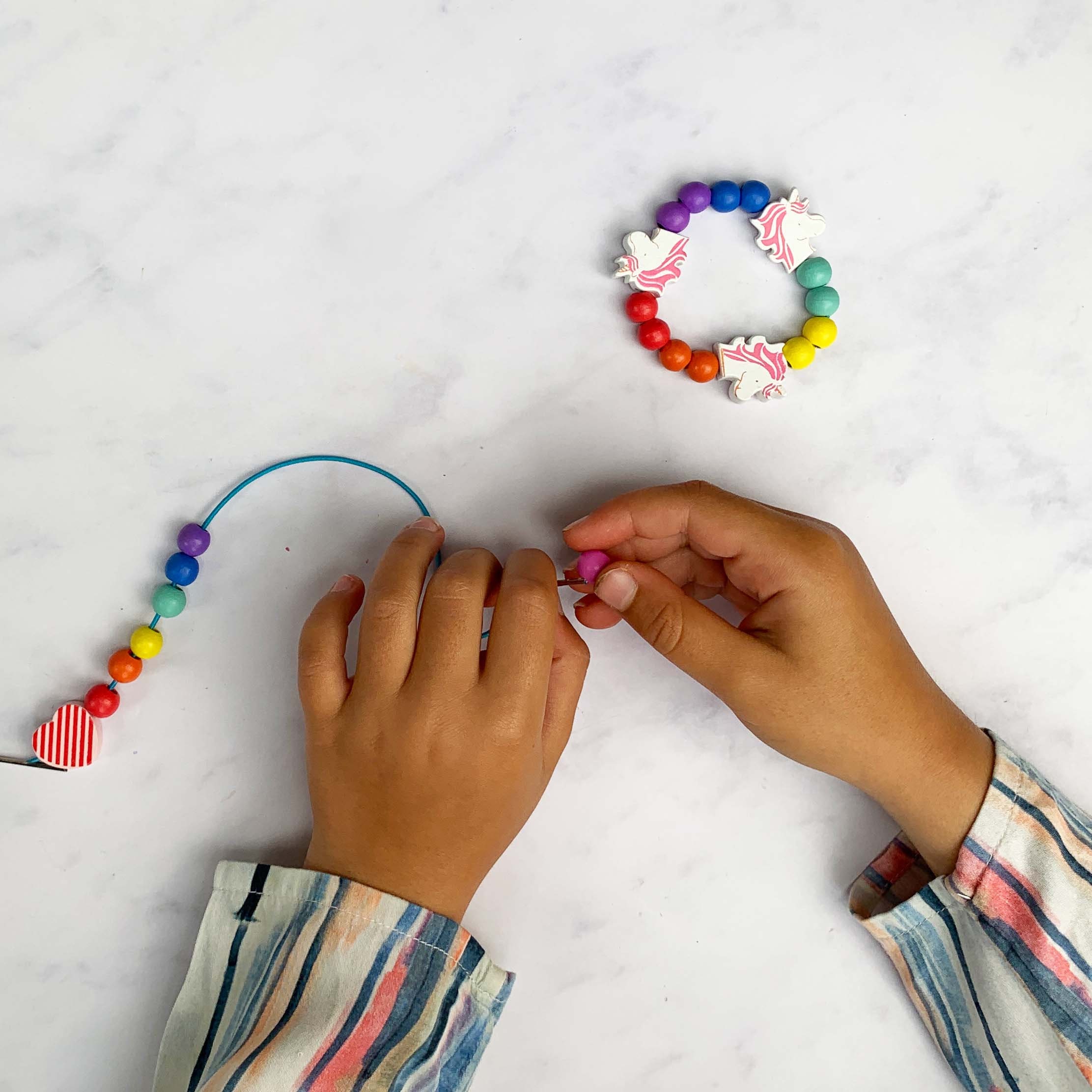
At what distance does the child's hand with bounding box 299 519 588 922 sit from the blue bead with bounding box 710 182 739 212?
0.42 metres

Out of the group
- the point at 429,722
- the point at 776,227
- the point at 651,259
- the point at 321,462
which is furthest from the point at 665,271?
the point at 429,722

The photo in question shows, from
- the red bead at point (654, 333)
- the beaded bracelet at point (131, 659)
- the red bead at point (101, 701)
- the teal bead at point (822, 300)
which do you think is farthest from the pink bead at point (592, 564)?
the red bead at point (101, 701)

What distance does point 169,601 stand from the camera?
907mm

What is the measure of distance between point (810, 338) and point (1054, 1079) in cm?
73

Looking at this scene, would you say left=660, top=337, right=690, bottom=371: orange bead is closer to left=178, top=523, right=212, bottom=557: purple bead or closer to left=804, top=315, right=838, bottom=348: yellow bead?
left=804, top=315, right=838, bottom=348: yellow bead

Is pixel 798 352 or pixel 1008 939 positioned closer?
pixel 1008 939

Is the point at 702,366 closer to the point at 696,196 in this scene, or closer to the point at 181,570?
the point at 696,196

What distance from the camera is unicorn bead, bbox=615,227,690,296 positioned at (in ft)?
3.11

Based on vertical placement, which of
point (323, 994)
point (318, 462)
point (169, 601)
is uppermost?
point (318, 462)

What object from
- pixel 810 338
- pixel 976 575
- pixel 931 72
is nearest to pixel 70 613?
pixel 810 338

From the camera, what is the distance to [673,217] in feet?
3.14

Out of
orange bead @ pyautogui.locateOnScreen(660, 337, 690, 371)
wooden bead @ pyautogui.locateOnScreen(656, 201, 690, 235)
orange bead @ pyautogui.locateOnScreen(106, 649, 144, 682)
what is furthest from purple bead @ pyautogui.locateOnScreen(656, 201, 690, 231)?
orange bead @ pyautogui.locateOnScreen(106, 649, 144, 682)

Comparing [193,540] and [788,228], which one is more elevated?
[788,228]

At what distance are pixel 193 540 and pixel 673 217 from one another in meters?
0.58
